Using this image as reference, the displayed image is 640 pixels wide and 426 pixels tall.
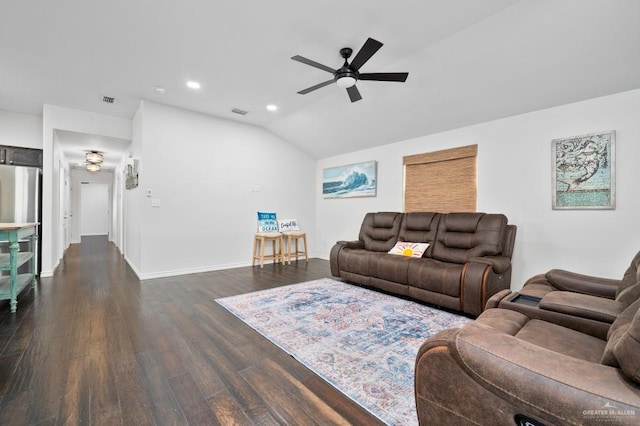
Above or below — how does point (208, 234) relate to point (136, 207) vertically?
below

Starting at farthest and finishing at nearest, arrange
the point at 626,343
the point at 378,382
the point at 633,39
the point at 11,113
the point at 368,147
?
the point at 368,147 < the point at 11,113 < the point at 633,39 < the point at 378,382 < the point at 626,343

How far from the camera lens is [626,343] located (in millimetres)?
784

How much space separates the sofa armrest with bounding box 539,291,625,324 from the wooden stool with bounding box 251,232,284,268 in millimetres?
4358

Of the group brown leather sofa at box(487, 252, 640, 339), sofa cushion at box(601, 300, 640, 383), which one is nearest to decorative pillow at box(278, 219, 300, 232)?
brown leather sofa at box(487, 252, 640, 339)

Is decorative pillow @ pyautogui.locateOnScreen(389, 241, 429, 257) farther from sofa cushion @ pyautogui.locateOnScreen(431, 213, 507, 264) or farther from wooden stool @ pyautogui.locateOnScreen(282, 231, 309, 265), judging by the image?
wooden stool @ pyautogui.locateOnScreen(282, 231, 309, 265)

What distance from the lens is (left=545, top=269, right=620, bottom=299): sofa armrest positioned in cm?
195

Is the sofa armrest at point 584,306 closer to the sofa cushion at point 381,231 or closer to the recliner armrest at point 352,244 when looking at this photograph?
the sofa cushion at point 381,231

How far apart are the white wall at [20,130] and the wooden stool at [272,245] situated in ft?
13.7

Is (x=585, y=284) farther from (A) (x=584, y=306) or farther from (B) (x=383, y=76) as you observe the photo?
(B) (x=383, y=76)

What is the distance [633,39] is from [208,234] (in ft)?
18.5

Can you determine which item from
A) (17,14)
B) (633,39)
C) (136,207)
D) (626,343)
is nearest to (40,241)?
(136,207)

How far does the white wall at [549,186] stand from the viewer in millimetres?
2869

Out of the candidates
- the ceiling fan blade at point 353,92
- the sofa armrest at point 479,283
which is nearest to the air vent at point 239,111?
the ceiling fan blade at point 353,92

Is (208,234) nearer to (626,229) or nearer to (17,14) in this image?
(17,14)
